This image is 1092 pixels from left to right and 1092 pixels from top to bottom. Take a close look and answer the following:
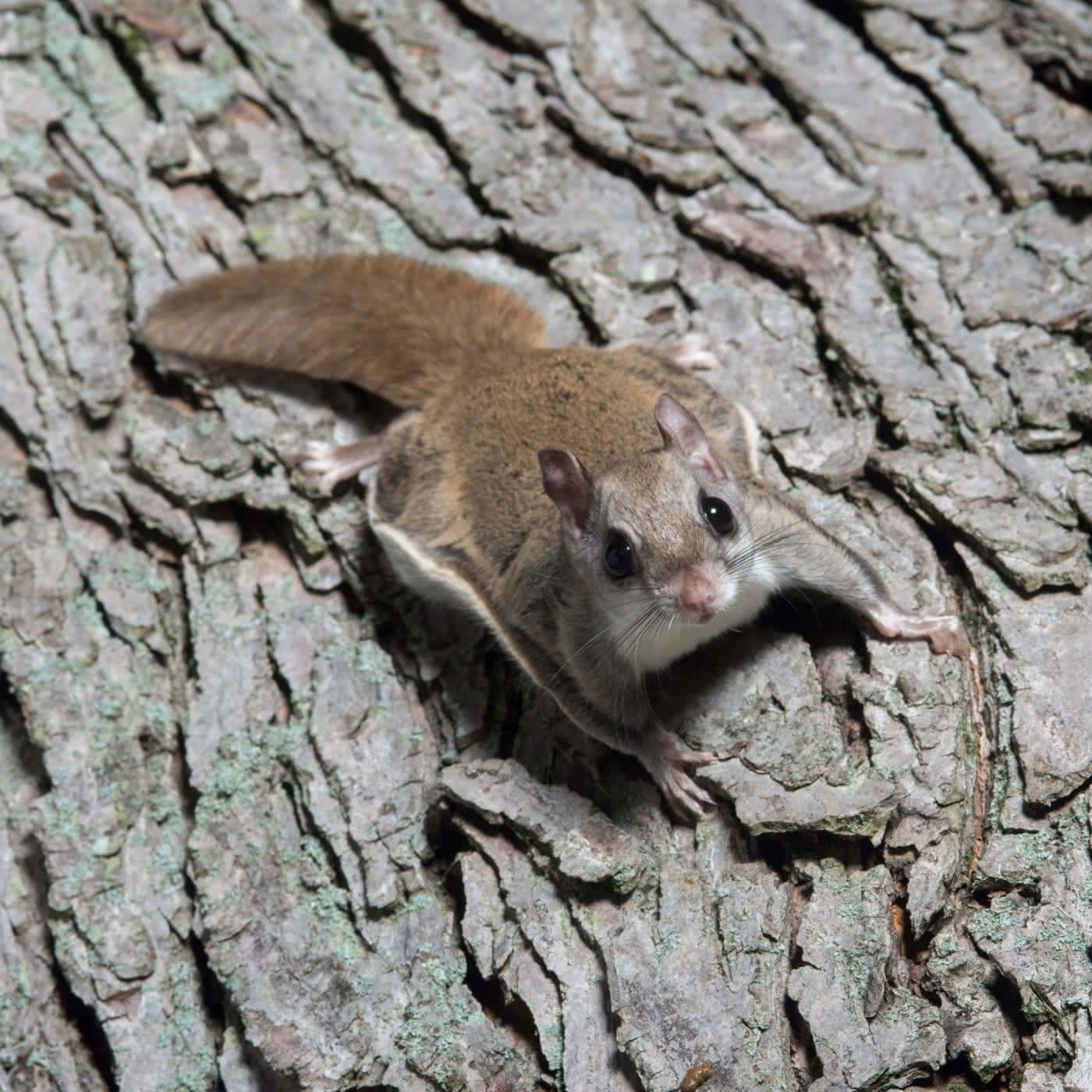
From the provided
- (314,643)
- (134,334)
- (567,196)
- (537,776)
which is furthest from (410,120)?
(537,776)

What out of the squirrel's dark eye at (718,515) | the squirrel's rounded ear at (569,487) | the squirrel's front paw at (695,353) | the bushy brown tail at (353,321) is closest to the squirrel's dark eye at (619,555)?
the squirrel's rounded ear at (569,487)

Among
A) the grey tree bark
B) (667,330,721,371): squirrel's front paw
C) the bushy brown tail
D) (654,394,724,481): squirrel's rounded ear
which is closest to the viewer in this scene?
the grey tree bark

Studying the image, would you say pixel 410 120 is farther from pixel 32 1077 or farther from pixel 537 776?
pixel 32 1077

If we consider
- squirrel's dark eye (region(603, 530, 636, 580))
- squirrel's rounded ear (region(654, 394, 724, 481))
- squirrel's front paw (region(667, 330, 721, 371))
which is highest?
squirrel's rounded ear (region(654, 394, 724, 481))

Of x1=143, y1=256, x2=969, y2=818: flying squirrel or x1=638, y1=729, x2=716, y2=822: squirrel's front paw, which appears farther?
x1=143, y1=256, x2=969, y2=818: flying squirrel

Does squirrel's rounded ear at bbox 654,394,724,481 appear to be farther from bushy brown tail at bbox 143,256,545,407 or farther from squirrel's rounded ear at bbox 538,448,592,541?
bushy brown tail at bbox 143,256,545,407

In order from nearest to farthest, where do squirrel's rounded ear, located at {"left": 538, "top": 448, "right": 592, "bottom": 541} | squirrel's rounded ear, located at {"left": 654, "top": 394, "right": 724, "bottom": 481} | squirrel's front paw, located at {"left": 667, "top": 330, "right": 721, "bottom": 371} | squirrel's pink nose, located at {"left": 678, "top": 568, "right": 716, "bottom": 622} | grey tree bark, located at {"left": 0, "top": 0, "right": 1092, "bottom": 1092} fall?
1. grey tree bark, located at {"left": 0, "top": 0, "right": 1092, "bottom": 1092}
2. squirrel's pink nose, located at {"left": 678, "top": 568, "right": 716, "bottom": 622}
3. squirrel's rounded ear, located at {"left": 538, "top": 448, "right": 592, "bottom": 541}
4. squirrel's rounded ear, located at {"left": 654, "top": 394, "right": 724, "bottom": 481}
5. squirrel's front paw, located at {"left": 667, "top": 330, "right": 721, "bottom": 371}

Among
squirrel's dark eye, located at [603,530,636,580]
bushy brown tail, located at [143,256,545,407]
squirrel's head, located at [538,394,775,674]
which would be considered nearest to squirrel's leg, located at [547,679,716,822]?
squirrel's head, located at [538,394,775,674]
